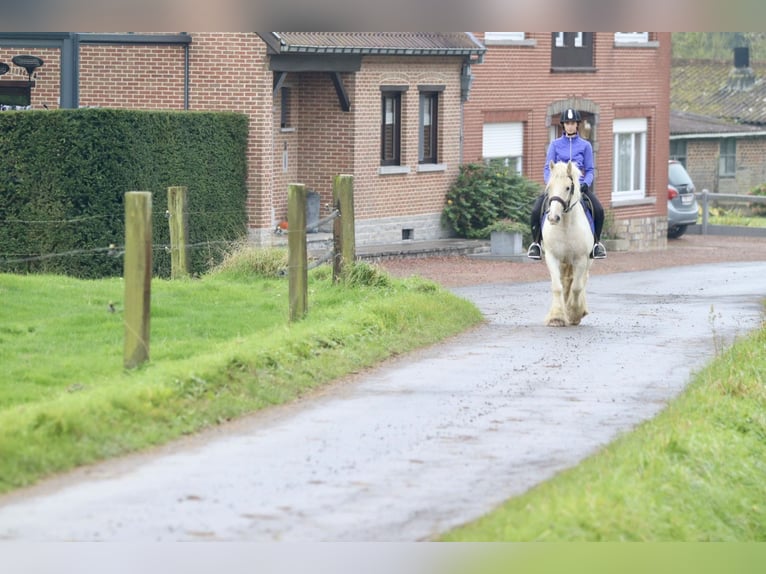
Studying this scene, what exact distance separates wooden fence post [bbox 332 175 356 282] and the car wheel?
2790cm

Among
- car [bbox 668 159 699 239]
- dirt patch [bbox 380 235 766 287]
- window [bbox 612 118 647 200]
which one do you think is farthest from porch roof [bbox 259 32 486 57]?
car [bbox 668 159 699 239]

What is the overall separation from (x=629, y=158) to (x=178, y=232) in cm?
2281

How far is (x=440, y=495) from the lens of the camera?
8414 mm

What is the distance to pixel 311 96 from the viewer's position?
1173 inches

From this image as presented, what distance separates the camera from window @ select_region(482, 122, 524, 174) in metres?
34.6

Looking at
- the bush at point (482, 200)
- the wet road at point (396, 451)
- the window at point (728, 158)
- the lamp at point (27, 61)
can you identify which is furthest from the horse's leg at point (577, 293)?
the window at point (728, 158)

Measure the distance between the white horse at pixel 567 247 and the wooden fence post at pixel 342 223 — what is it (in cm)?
217

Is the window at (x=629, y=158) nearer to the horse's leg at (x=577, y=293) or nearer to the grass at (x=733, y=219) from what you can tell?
the grass at (x=733, y=219)

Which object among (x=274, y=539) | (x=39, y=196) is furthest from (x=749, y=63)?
(x=274, y=539)

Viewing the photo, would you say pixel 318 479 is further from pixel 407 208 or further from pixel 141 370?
pixel 407 208

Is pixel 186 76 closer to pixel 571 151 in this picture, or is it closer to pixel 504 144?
pixel 504 144

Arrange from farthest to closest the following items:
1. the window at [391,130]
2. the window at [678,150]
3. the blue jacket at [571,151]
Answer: the window at [678,150], the window at [391,130], the blue jacket at [571,151]

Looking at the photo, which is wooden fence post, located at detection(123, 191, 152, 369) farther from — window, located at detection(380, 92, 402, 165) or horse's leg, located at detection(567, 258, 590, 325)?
window, located at detection(380, 92, 402, 165)

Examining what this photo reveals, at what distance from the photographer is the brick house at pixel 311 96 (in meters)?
27.2
